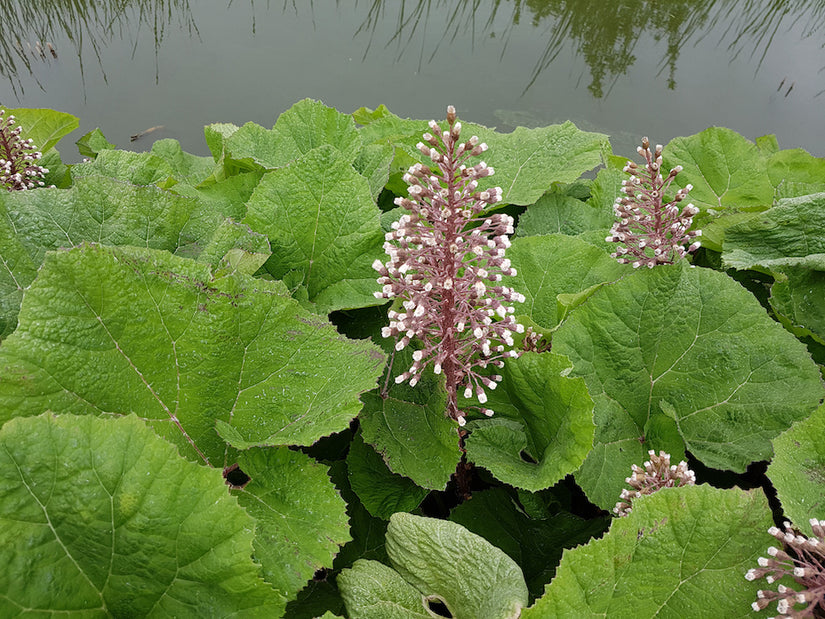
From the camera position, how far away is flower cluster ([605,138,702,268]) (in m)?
2.09

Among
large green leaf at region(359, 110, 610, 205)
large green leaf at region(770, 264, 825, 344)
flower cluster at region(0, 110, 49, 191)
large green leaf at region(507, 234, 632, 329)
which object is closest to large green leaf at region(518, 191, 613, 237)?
large green leaf at region(359, 110, 610, 205)

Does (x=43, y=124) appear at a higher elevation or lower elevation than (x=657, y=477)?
higher

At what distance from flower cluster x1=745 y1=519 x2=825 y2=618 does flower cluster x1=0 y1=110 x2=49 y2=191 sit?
272 cm

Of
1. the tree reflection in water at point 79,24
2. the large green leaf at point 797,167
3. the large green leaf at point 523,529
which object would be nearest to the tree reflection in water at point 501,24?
the tree reflection in water at point 79,24

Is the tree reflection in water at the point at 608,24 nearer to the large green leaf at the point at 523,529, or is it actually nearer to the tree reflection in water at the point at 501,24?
the tree reflection in water at the point at 501,24

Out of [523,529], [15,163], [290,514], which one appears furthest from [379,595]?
[15,163]

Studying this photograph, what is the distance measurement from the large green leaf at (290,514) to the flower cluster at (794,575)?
3.02 ft

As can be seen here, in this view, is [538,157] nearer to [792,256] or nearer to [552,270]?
[552,270]

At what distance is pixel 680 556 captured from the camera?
4.56 ft

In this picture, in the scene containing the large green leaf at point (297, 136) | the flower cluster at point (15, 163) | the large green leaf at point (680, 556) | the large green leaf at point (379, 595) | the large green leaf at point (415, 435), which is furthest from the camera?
the large green leaf at point (297, 136)

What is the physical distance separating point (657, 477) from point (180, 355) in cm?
130

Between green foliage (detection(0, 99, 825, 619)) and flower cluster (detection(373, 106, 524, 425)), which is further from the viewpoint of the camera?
flower cluster (detection(373, 106, 524, 425))

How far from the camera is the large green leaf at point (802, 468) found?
1.51 m

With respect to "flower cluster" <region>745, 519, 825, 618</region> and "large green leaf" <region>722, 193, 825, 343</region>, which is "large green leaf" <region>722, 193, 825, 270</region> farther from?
"flower cluster" <region>745, 519, 825, 618</region>
